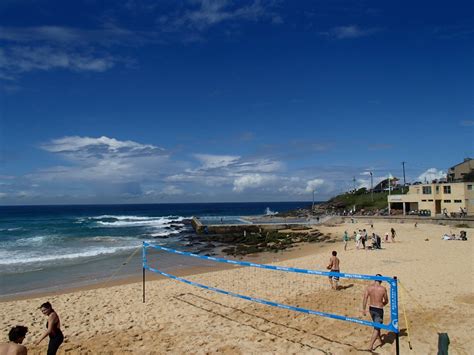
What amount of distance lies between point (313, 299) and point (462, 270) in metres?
7.23

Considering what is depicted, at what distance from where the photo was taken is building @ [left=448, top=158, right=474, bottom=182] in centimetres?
5771

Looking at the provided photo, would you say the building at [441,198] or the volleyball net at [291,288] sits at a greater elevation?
the building at [441,198]

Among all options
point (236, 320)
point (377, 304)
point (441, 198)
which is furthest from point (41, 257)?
point (441, 198)

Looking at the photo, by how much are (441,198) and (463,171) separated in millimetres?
22736

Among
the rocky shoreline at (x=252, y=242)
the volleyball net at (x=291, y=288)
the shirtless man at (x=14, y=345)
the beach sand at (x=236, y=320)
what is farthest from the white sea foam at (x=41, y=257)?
the shirtless man at (x=14, y=345)

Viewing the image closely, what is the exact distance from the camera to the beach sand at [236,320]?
736 cm

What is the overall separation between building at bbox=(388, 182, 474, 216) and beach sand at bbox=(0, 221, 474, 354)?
98.3 ft

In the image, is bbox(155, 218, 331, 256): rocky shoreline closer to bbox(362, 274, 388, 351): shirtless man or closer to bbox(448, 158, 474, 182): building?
bbox(362, 274, 388, 351): shirtless man

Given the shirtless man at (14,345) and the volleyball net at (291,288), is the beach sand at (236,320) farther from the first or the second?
the shirtless man at (14,345)

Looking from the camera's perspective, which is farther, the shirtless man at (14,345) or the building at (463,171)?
the building at (463,171)

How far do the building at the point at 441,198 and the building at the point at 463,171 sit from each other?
1556cm

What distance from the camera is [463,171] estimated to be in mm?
60531

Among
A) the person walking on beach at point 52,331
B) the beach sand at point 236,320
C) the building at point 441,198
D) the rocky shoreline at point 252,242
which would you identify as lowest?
the rocky shoreline at point 252,242

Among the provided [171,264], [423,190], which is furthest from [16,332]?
[423,190]
